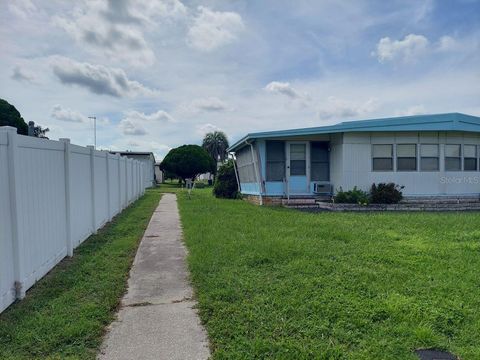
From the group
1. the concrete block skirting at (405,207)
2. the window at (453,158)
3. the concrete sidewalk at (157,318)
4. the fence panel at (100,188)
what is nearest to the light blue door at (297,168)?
the concrete block skirting at (405,207)

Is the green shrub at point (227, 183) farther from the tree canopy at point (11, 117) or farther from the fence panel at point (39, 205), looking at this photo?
the fence panel at point (39, 205)

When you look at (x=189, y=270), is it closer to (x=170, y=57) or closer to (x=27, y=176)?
(x=27, y=176)

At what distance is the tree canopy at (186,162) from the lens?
3894 centimetres

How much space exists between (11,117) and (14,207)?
83.1 feet

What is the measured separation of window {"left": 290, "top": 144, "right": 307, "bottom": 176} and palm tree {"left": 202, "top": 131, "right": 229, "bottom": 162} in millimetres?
47746

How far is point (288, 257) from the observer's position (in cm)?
581

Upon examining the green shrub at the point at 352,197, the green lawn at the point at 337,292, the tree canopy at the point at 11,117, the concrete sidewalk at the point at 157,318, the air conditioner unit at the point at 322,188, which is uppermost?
the tree canopy at the point at 11,117

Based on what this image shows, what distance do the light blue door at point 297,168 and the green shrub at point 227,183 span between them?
591cm

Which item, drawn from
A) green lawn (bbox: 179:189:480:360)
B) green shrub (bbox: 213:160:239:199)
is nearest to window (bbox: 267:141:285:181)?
green shrub (bbox: 213:160:239:199)

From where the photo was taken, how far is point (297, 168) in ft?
49.7

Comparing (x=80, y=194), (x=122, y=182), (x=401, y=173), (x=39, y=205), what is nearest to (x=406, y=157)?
(x=401, y=173)

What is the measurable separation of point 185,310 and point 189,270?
59.7 inches

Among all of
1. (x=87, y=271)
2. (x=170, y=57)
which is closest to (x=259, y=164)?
(x=170, y=57)

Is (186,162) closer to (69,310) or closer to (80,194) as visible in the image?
(80,194)
